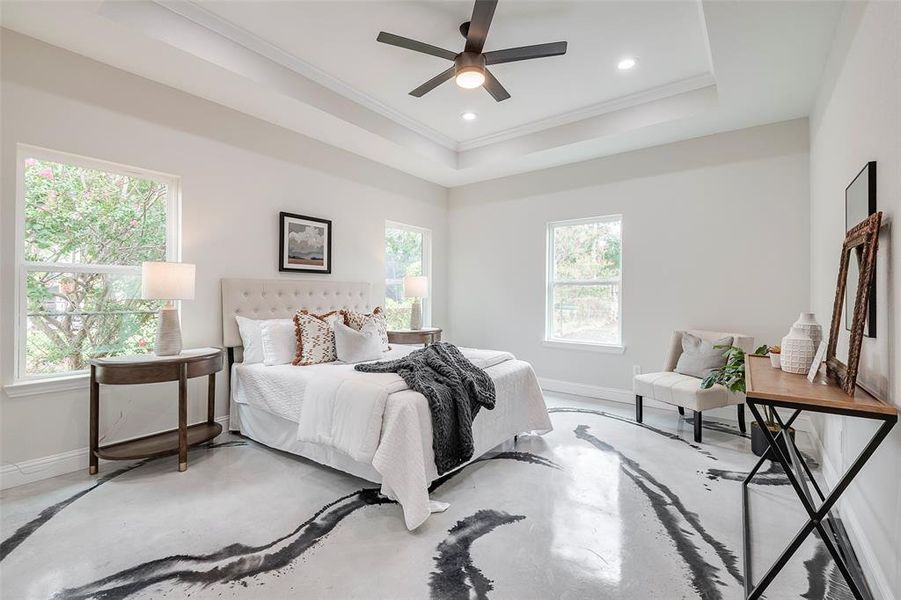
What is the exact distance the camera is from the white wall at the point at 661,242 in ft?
12.6

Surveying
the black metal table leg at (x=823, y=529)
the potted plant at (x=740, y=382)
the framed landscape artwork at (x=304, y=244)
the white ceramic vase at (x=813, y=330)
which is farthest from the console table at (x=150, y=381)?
the potted plant at (x=740, y=382)

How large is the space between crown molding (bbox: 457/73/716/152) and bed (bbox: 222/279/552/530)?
243cm

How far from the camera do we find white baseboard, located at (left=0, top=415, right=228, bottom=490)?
259cm

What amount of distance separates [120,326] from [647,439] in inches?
165

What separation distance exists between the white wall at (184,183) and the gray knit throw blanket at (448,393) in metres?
1.75

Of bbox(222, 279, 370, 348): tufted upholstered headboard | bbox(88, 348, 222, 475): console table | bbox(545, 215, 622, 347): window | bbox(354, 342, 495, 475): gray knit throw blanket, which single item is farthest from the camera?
bbox(545, 215, 622, 347): window

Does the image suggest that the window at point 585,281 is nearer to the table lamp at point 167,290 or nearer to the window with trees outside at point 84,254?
the table lamp at point 167,290

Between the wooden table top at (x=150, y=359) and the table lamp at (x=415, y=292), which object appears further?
the table lamp at (x=415, y=292)

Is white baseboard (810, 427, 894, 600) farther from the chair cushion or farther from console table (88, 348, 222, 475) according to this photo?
console table (88, 348, 222, 475)

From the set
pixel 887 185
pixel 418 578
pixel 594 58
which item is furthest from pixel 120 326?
pixel 887 185

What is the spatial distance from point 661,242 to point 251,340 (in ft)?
13.4

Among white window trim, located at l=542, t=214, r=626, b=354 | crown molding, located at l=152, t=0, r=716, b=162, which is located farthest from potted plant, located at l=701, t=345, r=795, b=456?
crown molding, located at l=152, t=0, r=716, b=162

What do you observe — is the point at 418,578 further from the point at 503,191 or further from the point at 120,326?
the point at 503,191

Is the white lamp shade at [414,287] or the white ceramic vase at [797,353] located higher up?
the white lamp shade at [414,287]
